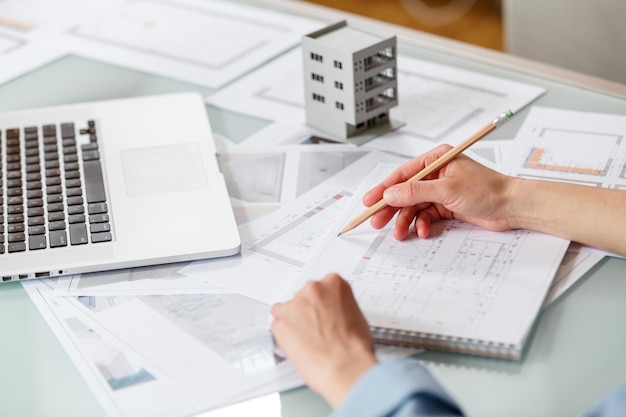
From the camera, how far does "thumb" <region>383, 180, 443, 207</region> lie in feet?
3.30

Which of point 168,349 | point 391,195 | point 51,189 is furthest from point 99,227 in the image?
point 391,195

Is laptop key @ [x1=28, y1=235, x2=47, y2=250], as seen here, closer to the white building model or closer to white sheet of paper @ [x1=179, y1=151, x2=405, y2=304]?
white sheet of paper @ [x1=179, y1=151, x2=405, y2=304]

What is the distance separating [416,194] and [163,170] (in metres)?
0.36

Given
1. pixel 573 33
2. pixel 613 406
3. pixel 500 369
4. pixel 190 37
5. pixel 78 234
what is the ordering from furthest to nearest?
pixel 573 33
pixel 190 37
pixel 78 234
pixel 500 369
pixel 613 406

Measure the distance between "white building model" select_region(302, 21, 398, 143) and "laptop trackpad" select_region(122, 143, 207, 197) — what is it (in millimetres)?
205

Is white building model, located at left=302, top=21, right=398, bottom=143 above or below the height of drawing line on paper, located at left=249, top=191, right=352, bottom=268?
above

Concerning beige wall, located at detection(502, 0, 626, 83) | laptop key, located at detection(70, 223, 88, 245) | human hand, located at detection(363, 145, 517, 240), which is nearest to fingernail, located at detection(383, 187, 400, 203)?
human hand, located at detection(363, 145, 517, 240)

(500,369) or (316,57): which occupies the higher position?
(316,57)

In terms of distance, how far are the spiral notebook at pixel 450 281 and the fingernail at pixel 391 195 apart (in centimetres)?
4

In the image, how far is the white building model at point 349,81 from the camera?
4.00 feet

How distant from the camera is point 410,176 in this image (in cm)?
109

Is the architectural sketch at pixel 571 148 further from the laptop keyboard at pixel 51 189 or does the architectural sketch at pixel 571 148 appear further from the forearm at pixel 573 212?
the laptop keyboard at pixel 51 189

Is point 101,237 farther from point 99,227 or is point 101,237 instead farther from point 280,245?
point 280,245

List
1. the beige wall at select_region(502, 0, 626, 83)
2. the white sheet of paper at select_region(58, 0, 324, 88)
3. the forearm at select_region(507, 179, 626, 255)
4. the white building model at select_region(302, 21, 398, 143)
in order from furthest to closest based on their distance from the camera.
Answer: the beige wall at select_region(502, 0, 626, 83), the white sheet of paper at select_region(58, 0, 324, 88), the white building model at select_region(302, 21, 398, 143), the forearm at select_region(507, 179, 626, 255)
